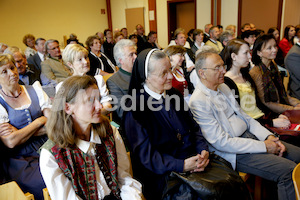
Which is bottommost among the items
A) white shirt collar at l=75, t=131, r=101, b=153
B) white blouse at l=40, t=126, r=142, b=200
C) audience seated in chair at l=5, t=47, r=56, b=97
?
white blouse at l=40, t=126, r=142, b=200

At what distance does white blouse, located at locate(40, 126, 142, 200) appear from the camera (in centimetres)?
122

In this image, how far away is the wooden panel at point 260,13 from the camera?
24.8 ft

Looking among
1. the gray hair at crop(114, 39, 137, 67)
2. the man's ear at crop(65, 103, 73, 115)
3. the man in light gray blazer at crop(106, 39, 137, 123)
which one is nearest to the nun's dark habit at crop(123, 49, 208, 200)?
the man's ear at crop(65, 103, 73, 115)

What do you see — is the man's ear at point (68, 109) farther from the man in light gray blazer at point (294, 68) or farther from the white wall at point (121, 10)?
the white wall at point (121, 10)

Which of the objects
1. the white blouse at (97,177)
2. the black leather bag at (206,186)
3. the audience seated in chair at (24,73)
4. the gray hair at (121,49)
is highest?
the gray hair at (121,49)

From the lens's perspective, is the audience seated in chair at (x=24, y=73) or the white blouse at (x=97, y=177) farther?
the audience seated in chair at (x=24, y=73)

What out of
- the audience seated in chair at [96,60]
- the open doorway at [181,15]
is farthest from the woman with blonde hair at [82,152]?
the open doorway at [181,15]

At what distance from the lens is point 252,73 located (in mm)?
2736

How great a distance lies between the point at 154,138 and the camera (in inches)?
65.7

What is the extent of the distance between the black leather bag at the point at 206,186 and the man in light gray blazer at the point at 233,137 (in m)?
0.34

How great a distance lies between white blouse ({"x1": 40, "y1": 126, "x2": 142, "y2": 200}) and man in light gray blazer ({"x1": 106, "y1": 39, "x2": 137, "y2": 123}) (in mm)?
709

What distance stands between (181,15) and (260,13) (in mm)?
2852

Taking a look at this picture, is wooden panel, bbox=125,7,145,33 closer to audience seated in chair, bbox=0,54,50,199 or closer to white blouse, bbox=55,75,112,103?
white blouse, bbox=55,75,112,103

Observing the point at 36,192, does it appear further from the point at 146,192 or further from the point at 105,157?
the point at 146,192
